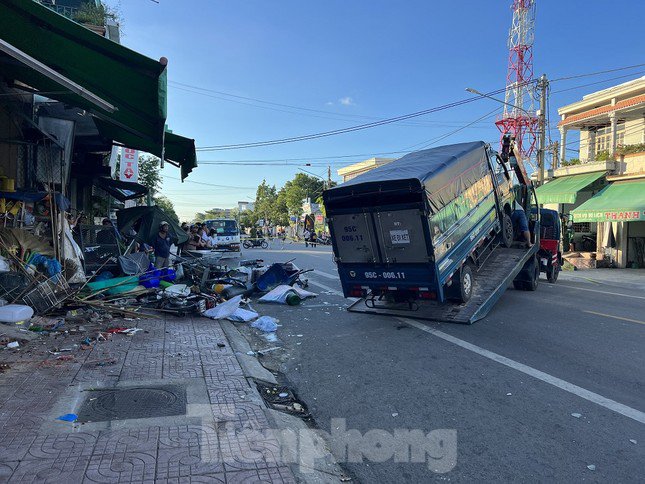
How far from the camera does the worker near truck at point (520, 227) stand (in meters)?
10.8

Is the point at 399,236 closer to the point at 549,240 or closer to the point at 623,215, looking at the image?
the point at 549,240

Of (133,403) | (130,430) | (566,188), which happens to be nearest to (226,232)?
(566,188)

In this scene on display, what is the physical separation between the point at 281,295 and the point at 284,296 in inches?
3.7

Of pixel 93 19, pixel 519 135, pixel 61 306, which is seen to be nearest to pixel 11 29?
pixel 61 306

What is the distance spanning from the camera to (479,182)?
927 centimetres

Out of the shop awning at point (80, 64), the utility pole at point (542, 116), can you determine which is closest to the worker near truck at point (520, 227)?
the shop awning at point (80, 64)

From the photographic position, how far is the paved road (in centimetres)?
353

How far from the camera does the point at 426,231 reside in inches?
283

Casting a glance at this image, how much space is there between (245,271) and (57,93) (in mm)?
6487

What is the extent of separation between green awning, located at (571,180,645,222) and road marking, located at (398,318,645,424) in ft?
50.0

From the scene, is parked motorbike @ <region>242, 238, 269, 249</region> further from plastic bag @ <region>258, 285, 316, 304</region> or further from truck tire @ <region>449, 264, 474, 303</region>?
truck tire @ <region>449, 264, 474, 303</region>

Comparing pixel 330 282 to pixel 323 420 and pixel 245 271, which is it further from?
pixel 323 420

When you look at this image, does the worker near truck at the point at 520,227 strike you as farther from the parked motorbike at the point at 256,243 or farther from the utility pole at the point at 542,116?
the parked motorbike at the point at 256,243

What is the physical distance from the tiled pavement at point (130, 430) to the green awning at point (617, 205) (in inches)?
736
